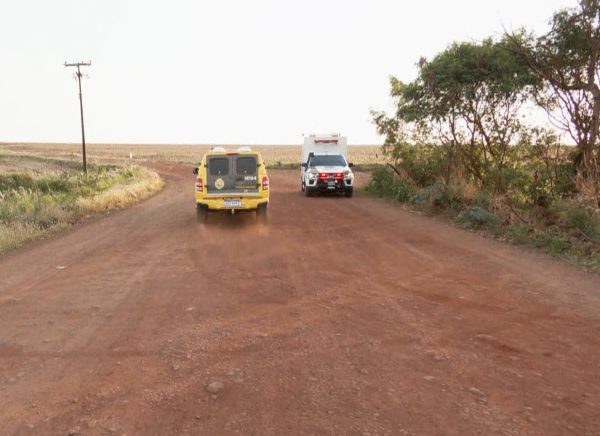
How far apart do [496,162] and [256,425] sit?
13623 mm

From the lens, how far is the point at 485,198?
13.4 m

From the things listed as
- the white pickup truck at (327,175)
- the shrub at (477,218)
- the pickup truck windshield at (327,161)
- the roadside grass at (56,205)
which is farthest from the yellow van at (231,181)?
the pickup truck windshield at (327,161)

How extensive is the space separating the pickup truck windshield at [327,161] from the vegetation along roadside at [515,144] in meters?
2.99

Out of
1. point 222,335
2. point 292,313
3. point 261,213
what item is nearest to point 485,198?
point 261,213

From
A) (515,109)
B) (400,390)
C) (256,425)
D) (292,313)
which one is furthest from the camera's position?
(515,109)

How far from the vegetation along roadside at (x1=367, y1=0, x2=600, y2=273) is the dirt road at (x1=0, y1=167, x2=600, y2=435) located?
1.79 m

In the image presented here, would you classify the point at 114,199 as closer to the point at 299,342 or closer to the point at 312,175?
the point at 312,175

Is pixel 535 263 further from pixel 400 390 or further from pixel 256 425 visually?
pixel 256 425

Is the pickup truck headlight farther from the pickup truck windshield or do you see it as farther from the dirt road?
the dirt road

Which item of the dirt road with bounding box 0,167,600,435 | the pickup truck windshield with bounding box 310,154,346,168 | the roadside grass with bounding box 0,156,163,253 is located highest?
the pickup truck windshield with bounding box 310,154,346,168

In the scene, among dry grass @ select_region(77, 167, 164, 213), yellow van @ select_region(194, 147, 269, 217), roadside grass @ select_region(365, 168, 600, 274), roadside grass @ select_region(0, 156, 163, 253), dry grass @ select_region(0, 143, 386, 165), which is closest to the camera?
roadside grass @ select_region(365, 168, 600, 274)

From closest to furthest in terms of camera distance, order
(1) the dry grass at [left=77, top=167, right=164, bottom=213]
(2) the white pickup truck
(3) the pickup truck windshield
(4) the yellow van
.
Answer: (4) the yellow van
(1) the dry grass at [left=77, top=167, right=164, bottom=213]
(2) the white pickup truck
(3) the pickup truck windshield

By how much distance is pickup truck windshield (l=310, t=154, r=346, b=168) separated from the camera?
70.7 ft

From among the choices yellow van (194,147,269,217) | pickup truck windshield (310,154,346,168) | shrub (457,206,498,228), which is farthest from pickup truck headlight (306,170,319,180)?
shrub (457,206,498,228)
